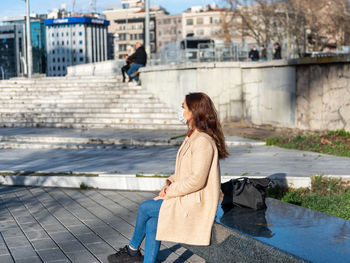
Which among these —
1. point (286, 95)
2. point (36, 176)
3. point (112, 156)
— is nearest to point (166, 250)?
point (36, 176)

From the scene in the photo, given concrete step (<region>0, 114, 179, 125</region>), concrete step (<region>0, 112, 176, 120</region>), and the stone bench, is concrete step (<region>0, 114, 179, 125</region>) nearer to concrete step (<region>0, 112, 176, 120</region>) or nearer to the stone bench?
concrete step (<region>0, 112, 176, 120</region>)

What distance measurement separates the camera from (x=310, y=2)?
134 ft

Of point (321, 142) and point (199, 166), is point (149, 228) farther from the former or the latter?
point (321, 142)

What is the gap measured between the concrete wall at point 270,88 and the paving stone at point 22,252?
1022cm

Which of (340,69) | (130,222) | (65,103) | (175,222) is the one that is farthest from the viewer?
(65,103)

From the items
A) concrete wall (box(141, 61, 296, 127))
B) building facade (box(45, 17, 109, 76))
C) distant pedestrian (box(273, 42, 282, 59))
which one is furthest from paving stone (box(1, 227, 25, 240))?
building facade (box(45, 17, 109, 76))

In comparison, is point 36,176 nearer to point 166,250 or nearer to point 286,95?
point 166,250

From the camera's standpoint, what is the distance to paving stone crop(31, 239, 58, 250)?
17.4ft

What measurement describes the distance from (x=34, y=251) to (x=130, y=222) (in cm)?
141

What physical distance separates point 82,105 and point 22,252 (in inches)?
615

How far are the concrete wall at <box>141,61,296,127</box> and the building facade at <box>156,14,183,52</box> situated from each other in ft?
414

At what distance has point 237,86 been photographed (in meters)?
18.4

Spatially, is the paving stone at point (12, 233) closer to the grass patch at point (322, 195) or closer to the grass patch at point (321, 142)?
the grass patch at point (322, 195)

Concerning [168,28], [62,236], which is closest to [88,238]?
[62,236]
